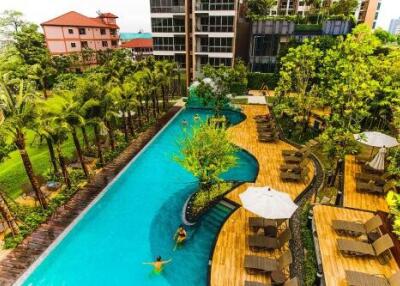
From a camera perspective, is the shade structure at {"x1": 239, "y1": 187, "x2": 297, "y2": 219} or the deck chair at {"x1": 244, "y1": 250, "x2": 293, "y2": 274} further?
the shade structure at {"x1": 239, "y1": 187, "x2": 297, "y2": 219}

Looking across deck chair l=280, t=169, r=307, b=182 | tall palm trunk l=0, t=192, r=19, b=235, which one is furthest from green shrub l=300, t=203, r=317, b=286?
tall palm trunk l=0, t=192, r=19, b=235

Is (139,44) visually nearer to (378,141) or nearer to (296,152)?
(296,152)

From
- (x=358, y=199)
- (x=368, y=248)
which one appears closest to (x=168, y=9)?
(x=358, y=199)

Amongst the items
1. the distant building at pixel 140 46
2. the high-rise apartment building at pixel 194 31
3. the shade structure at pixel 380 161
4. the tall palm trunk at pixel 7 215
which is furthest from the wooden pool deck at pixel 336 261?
the distant building at pixel 140 46

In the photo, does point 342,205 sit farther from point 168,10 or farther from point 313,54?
point 168,10

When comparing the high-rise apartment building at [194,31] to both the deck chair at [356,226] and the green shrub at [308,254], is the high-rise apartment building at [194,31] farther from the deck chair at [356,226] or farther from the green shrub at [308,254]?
the deck chair at [356,226]

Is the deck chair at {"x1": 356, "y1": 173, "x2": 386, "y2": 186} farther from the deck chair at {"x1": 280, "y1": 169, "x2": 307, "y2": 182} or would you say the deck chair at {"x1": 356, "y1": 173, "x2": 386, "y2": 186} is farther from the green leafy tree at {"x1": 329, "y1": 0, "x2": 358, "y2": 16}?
the green leafy tree at {"x1": 329, "y1": 0, "x2": 358, "y2": 16}
